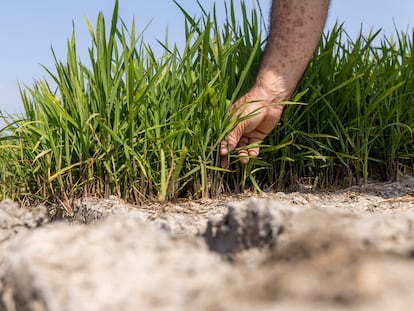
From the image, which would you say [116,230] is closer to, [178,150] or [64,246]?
[64,246]

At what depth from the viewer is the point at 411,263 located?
645 millimetres

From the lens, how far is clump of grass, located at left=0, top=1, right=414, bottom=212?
2.14 m

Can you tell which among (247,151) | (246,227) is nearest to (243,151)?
(247,151)

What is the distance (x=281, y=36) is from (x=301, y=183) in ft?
2.34

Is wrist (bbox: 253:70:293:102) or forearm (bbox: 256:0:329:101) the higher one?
forearm (bbox: 256:0:329:101)

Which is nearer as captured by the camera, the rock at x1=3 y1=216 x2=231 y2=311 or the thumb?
the rock at x1=3 y1=216 x2=231 y2=311

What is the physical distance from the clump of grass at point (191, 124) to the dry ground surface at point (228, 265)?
947 mm

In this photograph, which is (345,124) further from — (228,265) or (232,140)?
(228,265)

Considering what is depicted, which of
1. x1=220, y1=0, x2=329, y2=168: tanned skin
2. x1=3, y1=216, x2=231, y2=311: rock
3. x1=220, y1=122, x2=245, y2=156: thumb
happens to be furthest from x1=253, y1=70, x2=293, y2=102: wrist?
x1=3, y1=216, x2=231, y2=311: rock

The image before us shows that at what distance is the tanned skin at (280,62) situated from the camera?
2.35 m

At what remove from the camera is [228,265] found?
80cm

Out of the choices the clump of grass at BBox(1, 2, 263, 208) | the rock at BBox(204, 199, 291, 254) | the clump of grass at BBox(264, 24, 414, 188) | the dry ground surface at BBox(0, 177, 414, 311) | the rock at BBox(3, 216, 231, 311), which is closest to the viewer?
the dry ground surface at BBox(0, 177, 414, 311)

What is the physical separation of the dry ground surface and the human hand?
130cm

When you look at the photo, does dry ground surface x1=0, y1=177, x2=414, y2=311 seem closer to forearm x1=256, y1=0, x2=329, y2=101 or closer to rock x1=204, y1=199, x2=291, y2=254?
rock x1=204, y1=199, x2=291, y2=254
